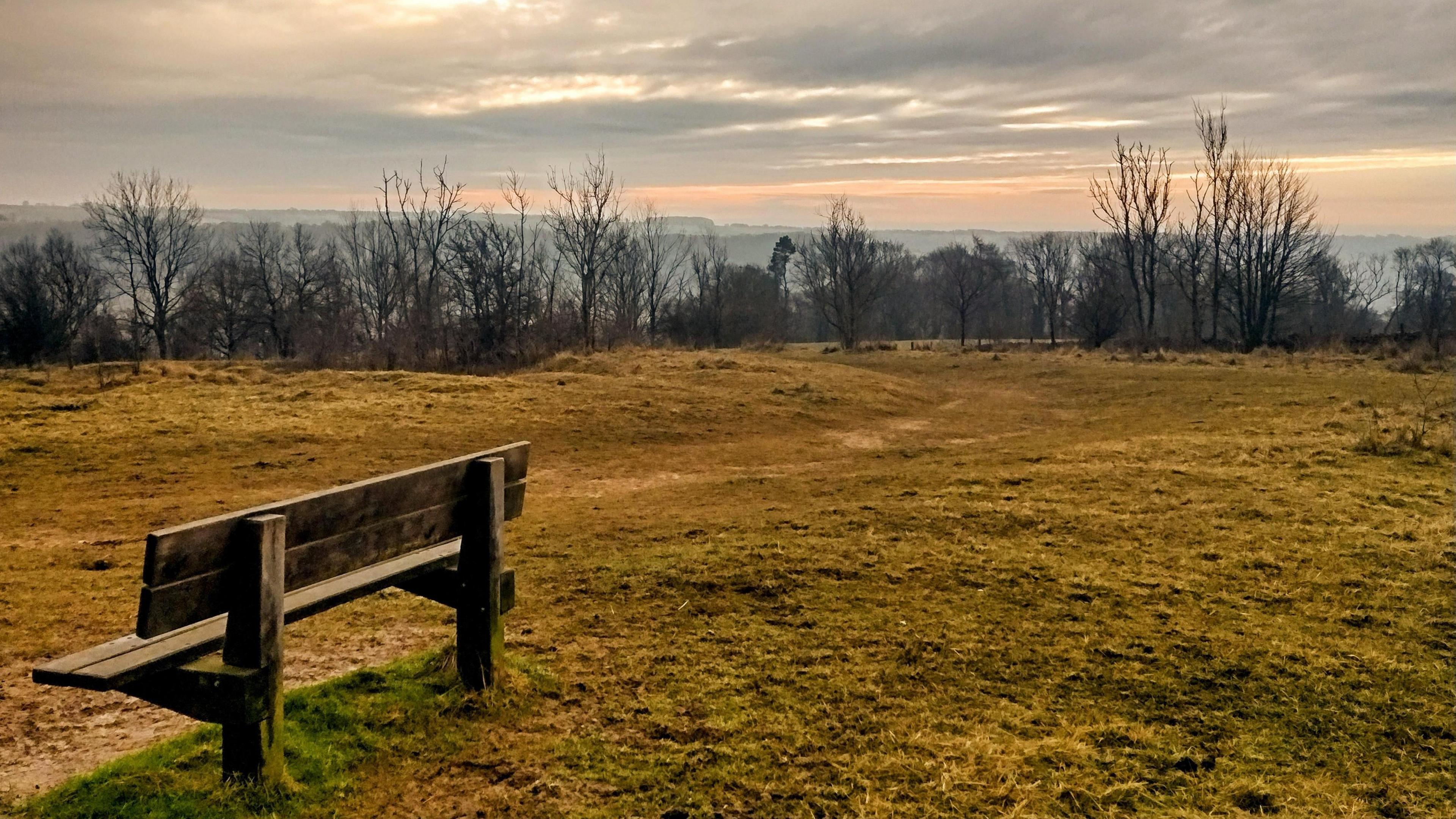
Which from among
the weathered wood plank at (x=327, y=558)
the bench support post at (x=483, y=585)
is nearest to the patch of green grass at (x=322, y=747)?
the bench support post at (x=483, y=585)

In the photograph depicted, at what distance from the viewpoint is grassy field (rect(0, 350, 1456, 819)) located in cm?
351

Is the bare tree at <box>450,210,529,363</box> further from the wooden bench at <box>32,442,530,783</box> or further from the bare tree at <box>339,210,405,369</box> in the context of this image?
the wooden bench at <box>32,442,530,783</box>

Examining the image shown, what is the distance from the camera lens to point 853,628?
5.29m

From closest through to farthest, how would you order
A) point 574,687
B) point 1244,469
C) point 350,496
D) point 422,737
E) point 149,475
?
point 350,496, point 422,737, point 574,687, point 1244,469, point 149,475

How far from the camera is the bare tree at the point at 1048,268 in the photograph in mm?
76375

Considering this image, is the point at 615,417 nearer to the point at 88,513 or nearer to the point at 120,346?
the point at 88,513

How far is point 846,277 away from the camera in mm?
→ 53812

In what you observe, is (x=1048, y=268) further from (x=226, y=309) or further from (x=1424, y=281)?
(x=226, y=309)

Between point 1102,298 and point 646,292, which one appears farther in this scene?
point 646,292

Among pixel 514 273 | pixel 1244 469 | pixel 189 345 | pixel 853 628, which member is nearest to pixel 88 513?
pixel 853 628

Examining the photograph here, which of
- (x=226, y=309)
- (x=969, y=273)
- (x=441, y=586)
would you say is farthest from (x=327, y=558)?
(x=969, y=273)

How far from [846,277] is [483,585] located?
168ft

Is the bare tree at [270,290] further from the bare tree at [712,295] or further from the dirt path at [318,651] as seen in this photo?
the dirt path at [318,651]

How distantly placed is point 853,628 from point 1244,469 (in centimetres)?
674
